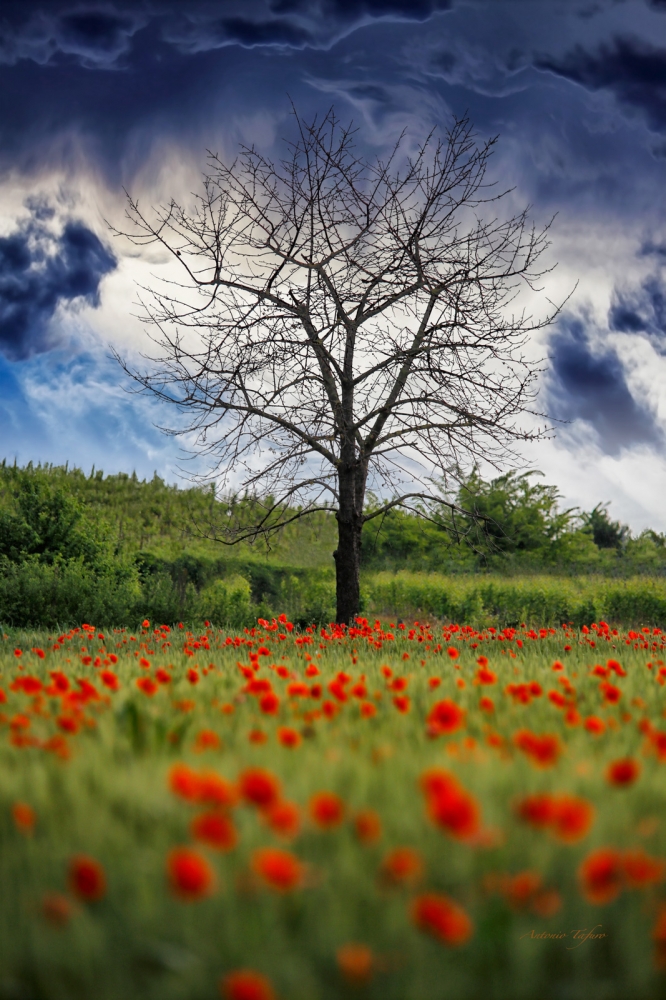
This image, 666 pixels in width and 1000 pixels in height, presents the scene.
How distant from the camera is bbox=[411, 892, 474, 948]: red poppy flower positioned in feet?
4.30

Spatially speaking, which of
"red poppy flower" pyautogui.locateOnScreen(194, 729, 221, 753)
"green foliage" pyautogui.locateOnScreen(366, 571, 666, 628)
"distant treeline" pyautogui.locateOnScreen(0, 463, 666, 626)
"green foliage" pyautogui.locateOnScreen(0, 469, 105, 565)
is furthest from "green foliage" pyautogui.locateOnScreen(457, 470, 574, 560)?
"red poppy flower" pyautogui.locateOnScreen(194, 729, 221, 753)

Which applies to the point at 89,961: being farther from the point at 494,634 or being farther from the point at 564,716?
the point at 494,634

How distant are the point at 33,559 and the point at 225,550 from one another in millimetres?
6037

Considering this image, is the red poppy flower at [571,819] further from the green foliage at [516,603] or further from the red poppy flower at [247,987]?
the green foliage at [516,603]

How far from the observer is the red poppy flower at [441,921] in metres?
1.31

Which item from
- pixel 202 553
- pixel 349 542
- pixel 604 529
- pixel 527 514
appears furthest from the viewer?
pixel 604 529

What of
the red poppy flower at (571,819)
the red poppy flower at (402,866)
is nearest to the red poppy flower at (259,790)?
the red poppy flower at (402,866)

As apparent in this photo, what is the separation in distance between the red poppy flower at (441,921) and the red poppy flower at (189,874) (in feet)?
1.34

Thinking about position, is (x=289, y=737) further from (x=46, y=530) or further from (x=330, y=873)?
(x=46, y=530)

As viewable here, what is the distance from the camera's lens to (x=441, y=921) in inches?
51.6

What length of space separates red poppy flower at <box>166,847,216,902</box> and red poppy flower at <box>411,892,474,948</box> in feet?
1.34

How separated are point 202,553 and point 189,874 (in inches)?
608

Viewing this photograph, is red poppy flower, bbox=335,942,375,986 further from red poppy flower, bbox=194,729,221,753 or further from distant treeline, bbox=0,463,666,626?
distant treeline, bbox=0,463,666,626

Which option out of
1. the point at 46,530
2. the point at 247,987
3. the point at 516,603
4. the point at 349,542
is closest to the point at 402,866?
the point at 247,987
